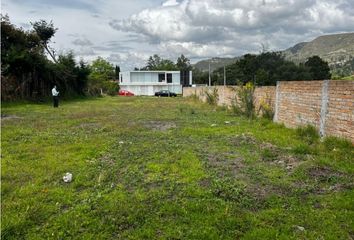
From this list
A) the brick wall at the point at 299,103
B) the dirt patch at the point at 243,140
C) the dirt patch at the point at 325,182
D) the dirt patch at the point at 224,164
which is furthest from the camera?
the brick wall at the point at 299,103

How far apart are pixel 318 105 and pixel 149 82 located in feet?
179

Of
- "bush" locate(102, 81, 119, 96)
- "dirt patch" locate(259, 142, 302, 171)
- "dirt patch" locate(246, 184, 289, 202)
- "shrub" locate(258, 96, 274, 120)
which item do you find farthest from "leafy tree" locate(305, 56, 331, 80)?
"dirt patch" locate(246, 184, 289, 202)

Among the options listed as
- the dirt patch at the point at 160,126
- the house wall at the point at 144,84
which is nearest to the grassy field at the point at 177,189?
the dirt patch at the point at 160,126

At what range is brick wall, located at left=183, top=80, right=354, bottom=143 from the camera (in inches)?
286

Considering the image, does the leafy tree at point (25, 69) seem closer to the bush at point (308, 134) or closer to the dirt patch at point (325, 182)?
the bush at point (308, 134)

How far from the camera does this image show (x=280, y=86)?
11.4 meters

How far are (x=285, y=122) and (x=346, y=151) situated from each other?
13.2ft

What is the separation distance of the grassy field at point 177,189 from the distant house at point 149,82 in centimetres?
5309

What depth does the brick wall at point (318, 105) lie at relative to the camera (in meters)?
7.26

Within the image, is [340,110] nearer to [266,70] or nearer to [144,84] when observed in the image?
[144,84]

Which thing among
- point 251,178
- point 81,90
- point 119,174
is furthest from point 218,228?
point 81,90

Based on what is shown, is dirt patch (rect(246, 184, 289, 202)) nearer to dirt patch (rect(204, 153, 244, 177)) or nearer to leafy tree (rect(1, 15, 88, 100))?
dirt patch (rect(204, 153, 244, 177))

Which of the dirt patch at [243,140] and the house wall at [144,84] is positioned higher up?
the house wall at [144,84]

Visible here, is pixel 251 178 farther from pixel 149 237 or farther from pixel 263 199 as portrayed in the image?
pixel 149 237
